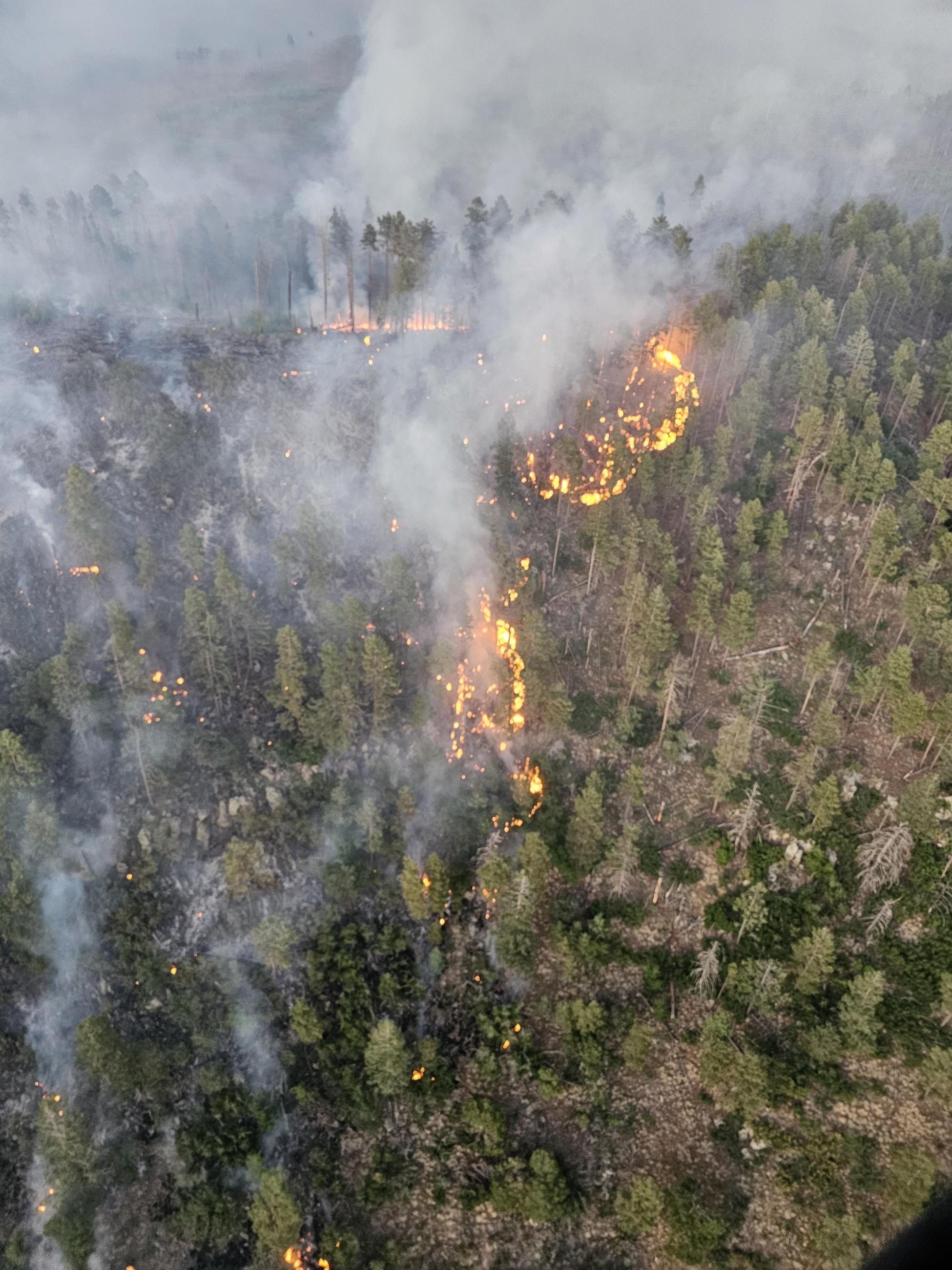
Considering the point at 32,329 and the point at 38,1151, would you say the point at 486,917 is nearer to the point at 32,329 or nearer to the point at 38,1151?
the point at 38,1151

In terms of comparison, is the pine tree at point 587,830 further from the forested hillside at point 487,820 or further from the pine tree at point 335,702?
the pine tree at point 335,702

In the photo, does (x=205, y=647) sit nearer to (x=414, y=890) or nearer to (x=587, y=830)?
(x=414, y=890)

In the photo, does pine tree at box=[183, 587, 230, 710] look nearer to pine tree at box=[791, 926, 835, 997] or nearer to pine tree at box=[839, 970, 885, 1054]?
pine tree at box=[791, 926, 835, 997]

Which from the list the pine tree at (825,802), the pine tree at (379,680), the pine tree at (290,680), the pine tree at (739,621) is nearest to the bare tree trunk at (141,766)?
the pine tree at (290,680)

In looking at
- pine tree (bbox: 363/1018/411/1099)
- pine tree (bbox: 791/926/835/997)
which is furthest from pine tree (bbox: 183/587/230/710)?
pine tree (bbox: 791/926/835/997)

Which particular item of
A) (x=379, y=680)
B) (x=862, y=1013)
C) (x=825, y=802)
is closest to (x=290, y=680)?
(x=379, y=680)

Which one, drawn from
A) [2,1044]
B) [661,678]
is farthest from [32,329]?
[661,678]
